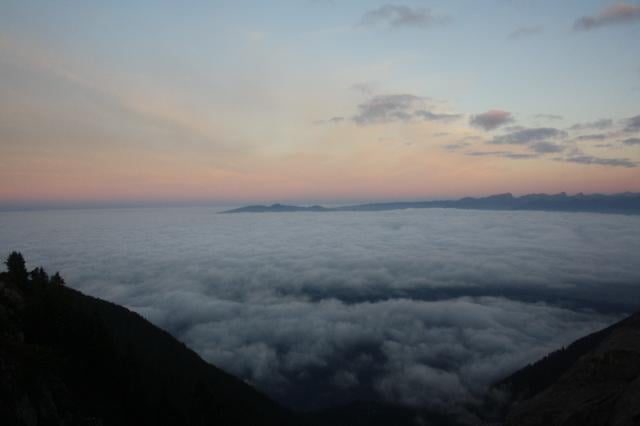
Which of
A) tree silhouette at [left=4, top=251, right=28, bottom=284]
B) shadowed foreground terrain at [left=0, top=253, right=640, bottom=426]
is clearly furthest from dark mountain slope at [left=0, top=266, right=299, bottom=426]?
tree silhouette at [left=4, top=251, right=28, bottom=284]

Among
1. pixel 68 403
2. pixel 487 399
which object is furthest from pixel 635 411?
pixel 487 399

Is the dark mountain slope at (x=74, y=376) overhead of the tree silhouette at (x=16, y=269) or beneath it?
beneath

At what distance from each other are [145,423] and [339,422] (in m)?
147

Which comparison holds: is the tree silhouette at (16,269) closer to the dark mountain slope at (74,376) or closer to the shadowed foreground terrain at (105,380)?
the shadowed foreground terrain at (105,380)

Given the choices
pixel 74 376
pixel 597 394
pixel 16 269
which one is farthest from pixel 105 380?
pixel 597 394

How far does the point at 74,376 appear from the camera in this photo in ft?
142

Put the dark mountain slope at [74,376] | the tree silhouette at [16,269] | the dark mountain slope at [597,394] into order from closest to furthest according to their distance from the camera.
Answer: the dark mountain slope at [597,394]
the dark mountain slope at [74,376]
the tree silhouette at [16,269]

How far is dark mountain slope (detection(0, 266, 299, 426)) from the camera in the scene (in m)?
26.7

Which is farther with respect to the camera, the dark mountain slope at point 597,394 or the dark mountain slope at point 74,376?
the dark mountain slope at point 74,376

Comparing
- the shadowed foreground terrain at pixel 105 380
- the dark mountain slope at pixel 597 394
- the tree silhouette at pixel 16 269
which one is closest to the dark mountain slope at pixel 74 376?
the shadowed foreground terrain at pixel 105 380

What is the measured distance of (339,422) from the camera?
176 metres

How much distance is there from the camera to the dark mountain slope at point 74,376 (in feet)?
87.6

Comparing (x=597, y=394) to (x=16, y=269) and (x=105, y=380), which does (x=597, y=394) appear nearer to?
(x=105, y=380)

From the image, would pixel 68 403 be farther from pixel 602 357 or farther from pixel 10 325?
pixel 602 357
